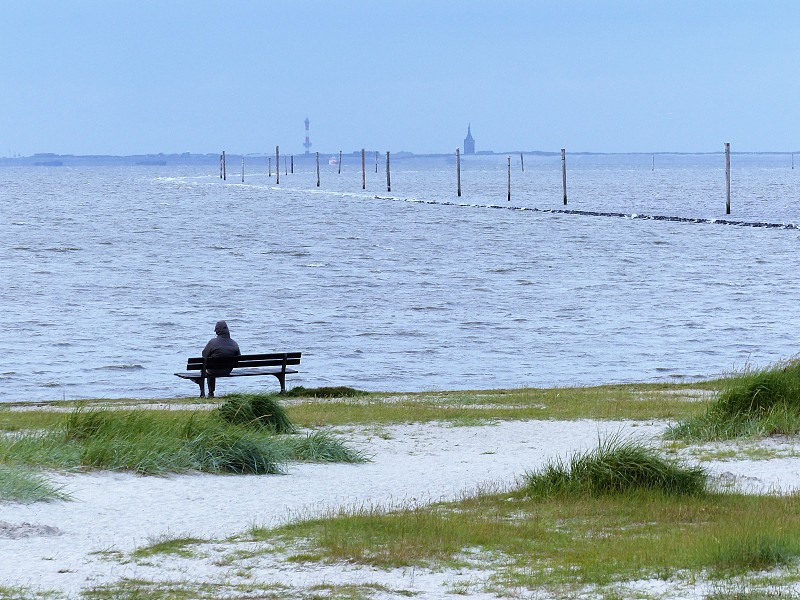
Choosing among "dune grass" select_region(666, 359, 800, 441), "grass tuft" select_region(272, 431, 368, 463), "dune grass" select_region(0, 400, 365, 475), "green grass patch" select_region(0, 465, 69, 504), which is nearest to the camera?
"green grass patch" select_region(0, 465, 69, 504)

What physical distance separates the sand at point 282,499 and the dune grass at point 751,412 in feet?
1.61

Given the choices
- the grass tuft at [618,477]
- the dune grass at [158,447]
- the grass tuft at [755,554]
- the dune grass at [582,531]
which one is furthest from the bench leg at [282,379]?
the grass tuft at [755,554]

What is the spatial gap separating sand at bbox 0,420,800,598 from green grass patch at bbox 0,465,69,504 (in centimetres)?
11

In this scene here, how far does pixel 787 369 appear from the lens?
52.4ft

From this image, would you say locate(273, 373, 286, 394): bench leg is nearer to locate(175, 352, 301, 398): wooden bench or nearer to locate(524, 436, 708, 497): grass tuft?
locate(175, 352, 301, 398): wooden bench

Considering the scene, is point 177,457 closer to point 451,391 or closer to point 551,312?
point 451,391

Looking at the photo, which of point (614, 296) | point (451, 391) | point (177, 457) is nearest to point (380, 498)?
point (177, 457)

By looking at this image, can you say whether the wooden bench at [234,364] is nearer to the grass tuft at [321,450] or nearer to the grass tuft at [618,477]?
the grass tuft at [321,450]

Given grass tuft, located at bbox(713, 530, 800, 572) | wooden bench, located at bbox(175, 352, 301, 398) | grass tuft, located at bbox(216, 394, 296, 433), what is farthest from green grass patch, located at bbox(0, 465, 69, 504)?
wooden bench, located at bbox(175, 352, 301, 398)

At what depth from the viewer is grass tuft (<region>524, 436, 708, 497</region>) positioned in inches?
435

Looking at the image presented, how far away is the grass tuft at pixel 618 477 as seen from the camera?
435 inches

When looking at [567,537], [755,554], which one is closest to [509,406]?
[567,537]

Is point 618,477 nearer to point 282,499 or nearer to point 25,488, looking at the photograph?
point 282,499

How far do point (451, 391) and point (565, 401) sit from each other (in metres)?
3.75
